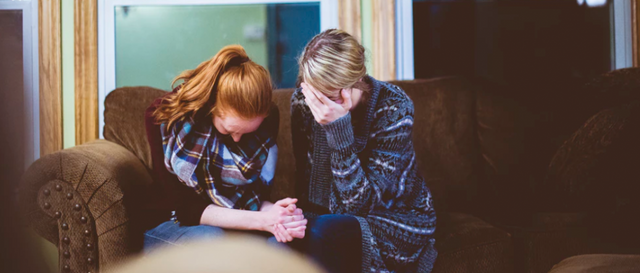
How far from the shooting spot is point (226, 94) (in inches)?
49.7

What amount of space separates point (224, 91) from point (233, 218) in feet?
1.15

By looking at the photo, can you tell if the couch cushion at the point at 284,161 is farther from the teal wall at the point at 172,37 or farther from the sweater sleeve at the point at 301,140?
the teal wall at the point at 172,37

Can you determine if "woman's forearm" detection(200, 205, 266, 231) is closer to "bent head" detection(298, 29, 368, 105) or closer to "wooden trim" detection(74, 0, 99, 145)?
"bent head" detection(298, 29, 368, 105)

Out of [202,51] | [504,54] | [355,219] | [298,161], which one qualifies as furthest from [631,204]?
[202,51]

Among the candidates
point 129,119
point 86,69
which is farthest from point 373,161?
point 86,69

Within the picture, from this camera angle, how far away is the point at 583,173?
1646 mm

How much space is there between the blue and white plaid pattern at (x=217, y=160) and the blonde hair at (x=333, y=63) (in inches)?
10.2

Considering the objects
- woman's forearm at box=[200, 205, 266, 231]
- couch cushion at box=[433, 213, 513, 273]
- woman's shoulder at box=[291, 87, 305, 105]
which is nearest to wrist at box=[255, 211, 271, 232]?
woman's forearm at box=[200, 205, 266, 231]

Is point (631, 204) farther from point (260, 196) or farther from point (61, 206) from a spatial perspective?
point (61, 206)

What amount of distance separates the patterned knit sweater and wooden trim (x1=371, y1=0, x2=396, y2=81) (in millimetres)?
930

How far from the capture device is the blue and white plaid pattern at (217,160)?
1324mm

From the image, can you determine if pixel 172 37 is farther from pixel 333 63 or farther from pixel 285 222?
pixel 285 222

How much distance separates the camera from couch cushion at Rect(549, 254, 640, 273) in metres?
1.14

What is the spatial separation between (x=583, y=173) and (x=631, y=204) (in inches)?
6.9
